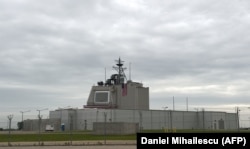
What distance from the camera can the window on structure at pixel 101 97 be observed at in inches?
4724

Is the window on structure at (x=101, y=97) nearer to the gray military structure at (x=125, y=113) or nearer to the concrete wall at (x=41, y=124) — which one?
the gray military structure at (x=125, y=113)

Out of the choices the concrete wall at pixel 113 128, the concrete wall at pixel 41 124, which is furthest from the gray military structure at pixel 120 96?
the concrete wall at pixel 113 128

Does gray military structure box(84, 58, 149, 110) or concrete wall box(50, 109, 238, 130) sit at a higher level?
gray military structure box(84, 58, 149, 110)

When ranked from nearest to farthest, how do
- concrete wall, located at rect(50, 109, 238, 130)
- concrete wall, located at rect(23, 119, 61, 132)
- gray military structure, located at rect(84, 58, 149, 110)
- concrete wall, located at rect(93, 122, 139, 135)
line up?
1. concrete wall, located at rect(93, 122, 139, 135)
2. concrete wall, located at rect(50, 109, 238, 130)
3. concrete wall, located at rect(23, 119, 61, 132)
4. gray military structure, located at rect(84, 58, 149, 110)

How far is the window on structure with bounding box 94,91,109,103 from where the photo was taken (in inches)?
4724

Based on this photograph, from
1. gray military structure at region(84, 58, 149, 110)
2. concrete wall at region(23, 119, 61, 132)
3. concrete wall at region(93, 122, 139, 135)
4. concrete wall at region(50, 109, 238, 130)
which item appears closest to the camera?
concrete wall at region(93, 122, 139, 135)

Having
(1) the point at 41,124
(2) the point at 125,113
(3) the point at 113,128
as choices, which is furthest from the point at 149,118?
(3) the point at 113,128

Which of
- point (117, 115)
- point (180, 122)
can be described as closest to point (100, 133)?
point (117, 115)

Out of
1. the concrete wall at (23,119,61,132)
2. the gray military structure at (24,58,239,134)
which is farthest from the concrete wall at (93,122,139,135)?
the concrete wall at (23,119,61,132)

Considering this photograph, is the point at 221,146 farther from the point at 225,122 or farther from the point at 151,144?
the point at 225,122

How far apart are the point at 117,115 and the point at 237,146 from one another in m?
99.3

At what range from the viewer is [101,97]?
396 ft

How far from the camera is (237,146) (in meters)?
7.86

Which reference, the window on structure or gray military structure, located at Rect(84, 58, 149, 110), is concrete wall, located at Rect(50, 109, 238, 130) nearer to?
gray military structure, located at Rect(84, 58, 149, 110)
